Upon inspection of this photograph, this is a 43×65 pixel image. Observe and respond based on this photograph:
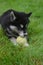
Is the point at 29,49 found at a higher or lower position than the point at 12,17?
lower

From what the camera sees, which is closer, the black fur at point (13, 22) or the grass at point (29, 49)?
the grass at point (29, 49)

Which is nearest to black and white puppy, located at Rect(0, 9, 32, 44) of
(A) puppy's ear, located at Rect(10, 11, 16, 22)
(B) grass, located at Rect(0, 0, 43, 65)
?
(A) puppy's ear, located at Rect(10, 11, 16, 22)

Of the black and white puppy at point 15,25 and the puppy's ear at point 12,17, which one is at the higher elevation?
the puppy's ear at point 12,17

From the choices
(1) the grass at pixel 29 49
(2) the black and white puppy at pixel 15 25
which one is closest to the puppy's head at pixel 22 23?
(2) the black and white puppy at pixel 15 25

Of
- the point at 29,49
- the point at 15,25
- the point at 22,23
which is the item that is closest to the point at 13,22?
the point at 15,25

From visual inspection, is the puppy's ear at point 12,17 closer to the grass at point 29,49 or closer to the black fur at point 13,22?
the black fur at point 13,22

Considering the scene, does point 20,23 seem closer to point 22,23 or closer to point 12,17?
point 22,23

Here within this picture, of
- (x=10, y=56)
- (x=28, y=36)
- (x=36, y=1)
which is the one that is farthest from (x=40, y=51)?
(x=36, y=1)

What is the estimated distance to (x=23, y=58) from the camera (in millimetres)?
4992

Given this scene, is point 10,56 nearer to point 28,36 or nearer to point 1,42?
point 1,42

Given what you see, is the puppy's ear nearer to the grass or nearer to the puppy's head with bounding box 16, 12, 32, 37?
the puppy's head with bounding box 16, 12, 32, 37

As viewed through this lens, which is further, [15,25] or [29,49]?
[15,25]

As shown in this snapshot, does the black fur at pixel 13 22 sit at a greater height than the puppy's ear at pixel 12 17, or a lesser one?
lesser

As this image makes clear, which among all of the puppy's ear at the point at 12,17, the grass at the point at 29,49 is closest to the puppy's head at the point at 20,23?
the puppy's ear at the point at 12,17
